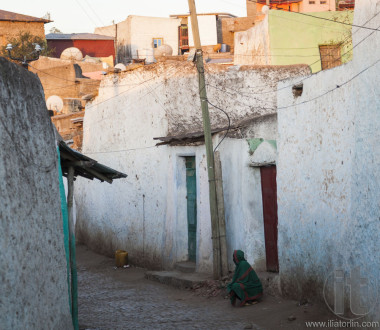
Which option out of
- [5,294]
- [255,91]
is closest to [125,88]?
[255,91]

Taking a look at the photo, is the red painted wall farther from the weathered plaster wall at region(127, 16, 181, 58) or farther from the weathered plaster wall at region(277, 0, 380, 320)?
the weathered plaster wall at region(277, 0, 380, 320)

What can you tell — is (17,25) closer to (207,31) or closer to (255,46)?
(207,31)

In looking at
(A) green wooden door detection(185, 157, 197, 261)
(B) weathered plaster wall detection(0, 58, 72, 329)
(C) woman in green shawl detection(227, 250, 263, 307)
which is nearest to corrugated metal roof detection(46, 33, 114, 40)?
(A) green wooden door detection(185, 157, 197, 261)

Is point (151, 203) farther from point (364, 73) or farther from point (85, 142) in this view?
point (364, 73)

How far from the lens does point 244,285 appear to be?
999cm

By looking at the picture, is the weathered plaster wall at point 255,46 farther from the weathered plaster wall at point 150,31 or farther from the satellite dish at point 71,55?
the weathered plaster wall at point 150,31

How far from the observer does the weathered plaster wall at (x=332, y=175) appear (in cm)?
734

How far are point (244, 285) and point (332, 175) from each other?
8.69ft

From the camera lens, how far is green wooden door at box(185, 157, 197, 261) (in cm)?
1374

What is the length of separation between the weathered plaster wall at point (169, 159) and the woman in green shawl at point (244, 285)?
1.25 m

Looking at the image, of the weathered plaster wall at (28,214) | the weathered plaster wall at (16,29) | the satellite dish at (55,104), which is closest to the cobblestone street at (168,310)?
the weathered plaster wall at (28,214)

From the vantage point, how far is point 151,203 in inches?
595

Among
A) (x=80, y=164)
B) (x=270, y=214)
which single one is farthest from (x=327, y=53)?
(x=80, y=164)

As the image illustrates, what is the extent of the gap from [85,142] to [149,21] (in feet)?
72.0
